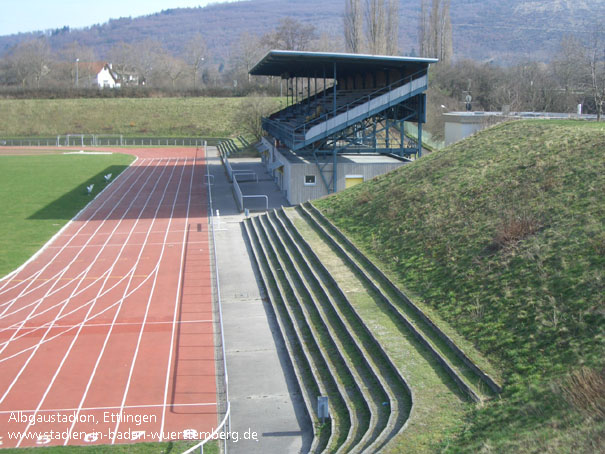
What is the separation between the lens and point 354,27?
245 feet

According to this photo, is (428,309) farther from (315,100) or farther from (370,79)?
(315,100)

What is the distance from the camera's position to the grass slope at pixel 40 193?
1076 inches

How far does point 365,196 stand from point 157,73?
111524 millimetres

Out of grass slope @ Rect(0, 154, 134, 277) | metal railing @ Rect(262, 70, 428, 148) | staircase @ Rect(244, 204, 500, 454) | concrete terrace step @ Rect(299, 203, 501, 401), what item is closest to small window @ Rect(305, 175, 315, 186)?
metal railing @ Rect(262, 70, 428, 148)

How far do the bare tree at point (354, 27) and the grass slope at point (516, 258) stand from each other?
49147mm

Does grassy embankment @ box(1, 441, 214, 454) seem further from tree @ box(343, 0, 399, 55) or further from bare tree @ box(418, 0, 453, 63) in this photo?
bare tree @ box(418, 0, 453, 63)

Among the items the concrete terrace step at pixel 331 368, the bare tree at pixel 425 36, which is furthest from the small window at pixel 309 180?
the bare tree at pixel 425 36

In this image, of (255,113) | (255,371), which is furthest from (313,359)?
(255,113)

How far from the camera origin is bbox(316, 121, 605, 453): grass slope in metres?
10.2

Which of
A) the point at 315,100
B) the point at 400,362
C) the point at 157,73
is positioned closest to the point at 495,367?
the point at 400,362

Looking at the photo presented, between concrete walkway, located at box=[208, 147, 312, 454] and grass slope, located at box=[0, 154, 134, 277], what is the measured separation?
8.39 m

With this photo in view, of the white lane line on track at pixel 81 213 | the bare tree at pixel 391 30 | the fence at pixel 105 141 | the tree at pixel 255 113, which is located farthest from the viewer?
the bare tree at pixel 391 30

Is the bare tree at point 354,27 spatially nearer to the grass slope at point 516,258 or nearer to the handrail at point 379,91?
the handrail at point 379,91

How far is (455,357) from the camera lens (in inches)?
518
